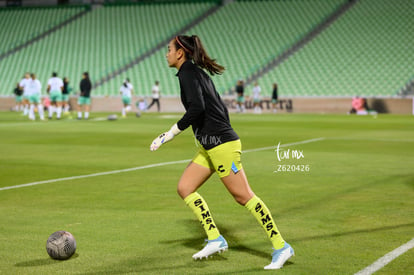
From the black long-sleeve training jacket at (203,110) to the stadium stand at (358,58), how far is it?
122ft

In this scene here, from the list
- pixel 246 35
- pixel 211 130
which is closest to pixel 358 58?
pixel 246 35

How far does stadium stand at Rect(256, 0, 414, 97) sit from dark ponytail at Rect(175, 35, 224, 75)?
37.1 metres

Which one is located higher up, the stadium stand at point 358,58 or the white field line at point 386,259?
the stadium stand at point 358,58

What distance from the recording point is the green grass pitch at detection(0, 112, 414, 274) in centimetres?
632

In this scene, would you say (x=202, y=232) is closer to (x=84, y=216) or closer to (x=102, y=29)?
(x=84, y=216)

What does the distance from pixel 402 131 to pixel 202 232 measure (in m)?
18.6

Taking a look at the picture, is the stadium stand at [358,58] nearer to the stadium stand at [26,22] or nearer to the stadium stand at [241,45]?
the stadium stand at [241,45]

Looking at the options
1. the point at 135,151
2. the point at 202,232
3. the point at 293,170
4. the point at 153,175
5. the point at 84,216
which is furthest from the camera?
the point at 135,151

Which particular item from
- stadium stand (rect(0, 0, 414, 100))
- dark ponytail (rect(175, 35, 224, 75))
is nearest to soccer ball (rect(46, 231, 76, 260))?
dark ponytail (rect(175, 35, 224, 75))

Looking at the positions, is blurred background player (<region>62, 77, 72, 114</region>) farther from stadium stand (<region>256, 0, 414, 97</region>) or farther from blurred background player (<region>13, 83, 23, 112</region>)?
stadium stand (<region>256, 0, 414, 97</region>)

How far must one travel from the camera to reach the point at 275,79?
151 ft

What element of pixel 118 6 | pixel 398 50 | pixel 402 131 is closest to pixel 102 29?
pixel 118 6

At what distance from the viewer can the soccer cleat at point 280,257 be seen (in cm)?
602

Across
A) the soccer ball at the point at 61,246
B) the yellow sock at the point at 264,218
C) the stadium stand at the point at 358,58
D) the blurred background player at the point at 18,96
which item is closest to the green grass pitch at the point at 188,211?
the soccer ball at the point at 61,246
